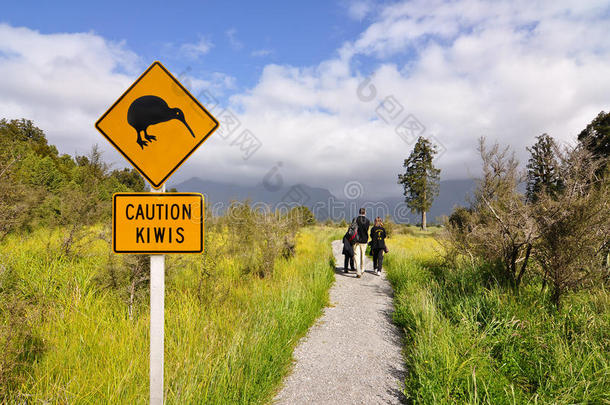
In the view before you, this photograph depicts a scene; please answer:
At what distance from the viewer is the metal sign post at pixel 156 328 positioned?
2064 millimetres

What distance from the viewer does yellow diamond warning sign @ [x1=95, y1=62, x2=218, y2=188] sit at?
2.18 m

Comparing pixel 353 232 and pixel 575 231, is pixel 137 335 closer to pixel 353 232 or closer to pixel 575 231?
pixel 575 231

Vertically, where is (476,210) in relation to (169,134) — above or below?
below

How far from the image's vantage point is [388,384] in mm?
3078

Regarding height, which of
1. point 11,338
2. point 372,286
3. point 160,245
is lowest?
point 372,286

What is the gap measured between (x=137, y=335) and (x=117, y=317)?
A: 921 millimetres

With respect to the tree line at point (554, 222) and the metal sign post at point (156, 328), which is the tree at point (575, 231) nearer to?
the tree line at point (554, 222)

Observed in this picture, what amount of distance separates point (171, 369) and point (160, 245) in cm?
142

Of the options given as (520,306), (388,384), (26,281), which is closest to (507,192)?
(520,306)

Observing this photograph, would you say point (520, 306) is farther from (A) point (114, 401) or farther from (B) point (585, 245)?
(A) point (114, 401)

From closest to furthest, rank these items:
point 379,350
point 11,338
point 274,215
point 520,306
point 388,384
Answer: point 11,338 → point 388,384 → point 379,350 → point 520,306 → point 274,215

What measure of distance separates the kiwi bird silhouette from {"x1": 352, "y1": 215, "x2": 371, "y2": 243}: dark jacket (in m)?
7.64

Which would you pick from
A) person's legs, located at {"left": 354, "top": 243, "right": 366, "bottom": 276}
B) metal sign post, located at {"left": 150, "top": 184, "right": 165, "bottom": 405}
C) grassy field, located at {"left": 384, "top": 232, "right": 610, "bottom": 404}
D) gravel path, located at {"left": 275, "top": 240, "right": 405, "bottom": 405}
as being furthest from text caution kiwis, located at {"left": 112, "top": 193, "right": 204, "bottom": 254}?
person's legs, located at {"left": 354, "top": 243, "right": 366, "bottom": 276}

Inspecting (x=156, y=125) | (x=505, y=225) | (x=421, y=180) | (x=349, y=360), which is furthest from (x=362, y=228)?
(x=421, y=180)
